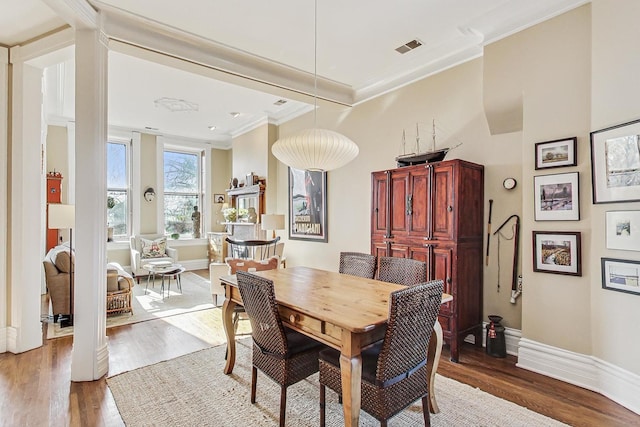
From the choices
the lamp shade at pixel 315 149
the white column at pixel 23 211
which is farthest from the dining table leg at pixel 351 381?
the white column at pixel 23 211

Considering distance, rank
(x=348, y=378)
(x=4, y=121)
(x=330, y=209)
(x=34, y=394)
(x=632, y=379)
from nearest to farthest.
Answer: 1. (x=348, y=378)
2. (x=632, y=379)
3. (x=34, y=394)
4. (x=4, y=121)
5. (x=330, y=209)

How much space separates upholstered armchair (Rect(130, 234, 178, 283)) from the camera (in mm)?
6551

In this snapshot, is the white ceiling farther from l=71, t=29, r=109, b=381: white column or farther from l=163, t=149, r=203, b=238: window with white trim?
l=163, t=149, r=203, b=238: window with white trim

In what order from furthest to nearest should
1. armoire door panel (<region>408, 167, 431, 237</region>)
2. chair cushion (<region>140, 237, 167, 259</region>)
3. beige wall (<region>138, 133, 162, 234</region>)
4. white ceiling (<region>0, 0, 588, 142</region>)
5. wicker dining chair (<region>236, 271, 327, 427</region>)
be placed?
beige wall (<region>138, 133, 162, 234</region>) → chair cushion (<region>140, 237, 167, 259</region>) → armoire door panel (<region>408, 167, 431, 237</region>) → white ceiling (<region>0, 0, 588, 142</region>) → wicker dining chair (<region>236, 271, 327, 427</region>)

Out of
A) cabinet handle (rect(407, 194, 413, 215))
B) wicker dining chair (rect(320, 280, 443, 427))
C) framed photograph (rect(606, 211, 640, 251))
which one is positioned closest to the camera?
wicker dining chair (rect(320, 280, 443, 427))

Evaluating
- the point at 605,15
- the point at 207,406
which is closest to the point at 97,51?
the point at 207,406

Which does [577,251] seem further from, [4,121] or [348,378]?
[4,121]

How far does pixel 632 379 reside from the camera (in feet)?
7.61

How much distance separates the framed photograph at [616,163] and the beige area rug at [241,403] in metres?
1.69

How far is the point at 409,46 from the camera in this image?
3596 millimetres

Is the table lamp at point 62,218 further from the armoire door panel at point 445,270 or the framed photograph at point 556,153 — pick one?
the framed photograph at point 556,153

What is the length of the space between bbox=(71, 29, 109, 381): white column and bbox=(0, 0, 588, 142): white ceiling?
489 millimetres

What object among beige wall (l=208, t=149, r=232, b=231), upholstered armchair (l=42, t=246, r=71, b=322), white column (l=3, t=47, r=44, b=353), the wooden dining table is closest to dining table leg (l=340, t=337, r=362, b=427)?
the wooden dining table

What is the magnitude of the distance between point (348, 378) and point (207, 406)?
125cm
